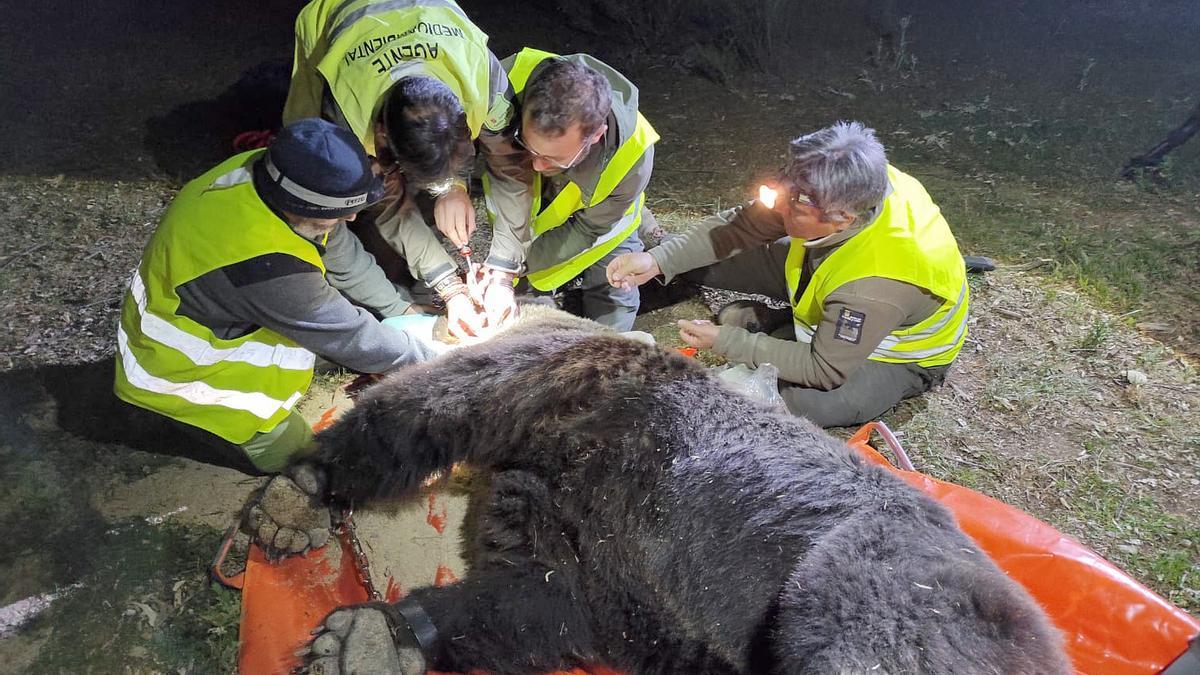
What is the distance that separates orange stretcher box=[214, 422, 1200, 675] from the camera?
2.48 metres

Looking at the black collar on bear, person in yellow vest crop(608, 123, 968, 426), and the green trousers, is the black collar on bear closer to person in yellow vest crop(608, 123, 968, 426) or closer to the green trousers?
the green trousers

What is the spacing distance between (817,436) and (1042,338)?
2.59 m

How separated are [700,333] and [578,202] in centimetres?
93

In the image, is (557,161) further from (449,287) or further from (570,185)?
(449,287)

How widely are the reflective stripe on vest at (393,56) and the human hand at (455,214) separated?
53 centimetres

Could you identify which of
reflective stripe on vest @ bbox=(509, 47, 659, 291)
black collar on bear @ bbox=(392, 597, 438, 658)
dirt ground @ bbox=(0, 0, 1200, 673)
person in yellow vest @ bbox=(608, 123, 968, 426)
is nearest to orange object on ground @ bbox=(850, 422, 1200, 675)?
dirt ground @ bbox=(0, 0, 1200, 673)

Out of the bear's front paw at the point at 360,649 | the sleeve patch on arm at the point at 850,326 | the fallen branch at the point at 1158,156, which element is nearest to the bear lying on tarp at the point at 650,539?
the bear's front paw at the point at 360,649

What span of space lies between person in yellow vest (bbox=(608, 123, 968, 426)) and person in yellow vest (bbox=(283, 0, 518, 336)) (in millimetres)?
937

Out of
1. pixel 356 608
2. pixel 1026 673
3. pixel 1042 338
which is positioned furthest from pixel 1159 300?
pixel 356 608

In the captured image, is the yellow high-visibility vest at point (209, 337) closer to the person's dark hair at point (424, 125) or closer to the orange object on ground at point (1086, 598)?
the person's dark hair at point (424, 125)

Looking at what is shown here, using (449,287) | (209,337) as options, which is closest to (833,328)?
(449,287)

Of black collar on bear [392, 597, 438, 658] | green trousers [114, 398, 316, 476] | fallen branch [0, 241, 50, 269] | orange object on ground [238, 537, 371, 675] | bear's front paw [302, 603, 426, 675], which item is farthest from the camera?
fallen branch [0, 241, 50, 269]

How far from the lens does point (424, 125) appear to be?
9.30 ft

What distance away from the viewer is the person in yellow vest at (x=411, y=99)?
9.50 feet
